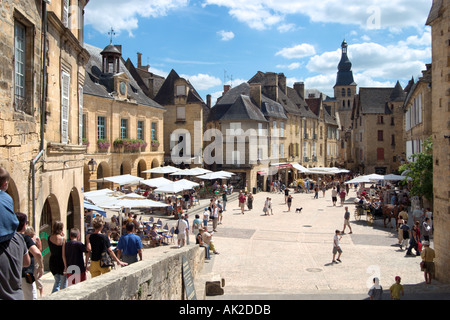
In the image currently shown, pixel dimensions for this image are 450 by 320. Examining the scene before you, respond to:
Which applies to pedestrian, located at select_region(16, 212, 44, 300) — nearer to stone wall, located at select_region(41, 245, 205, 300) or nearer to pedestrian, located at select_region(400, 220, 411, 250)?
stone wall, located at select_region(41, 245, 205, 300)

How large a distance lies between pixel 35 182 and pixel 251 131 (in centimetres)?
2964

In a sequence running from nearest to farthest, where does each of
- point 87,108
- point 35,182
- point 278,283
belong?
point 35,182
point 278,283
point 87,108

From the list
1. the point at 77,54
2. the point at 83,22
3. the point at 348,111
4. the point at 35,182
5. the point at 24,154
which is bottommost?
the point at 35,182

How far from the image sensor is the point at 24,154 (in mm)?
7578

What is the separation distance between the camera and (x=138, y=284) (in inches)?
217

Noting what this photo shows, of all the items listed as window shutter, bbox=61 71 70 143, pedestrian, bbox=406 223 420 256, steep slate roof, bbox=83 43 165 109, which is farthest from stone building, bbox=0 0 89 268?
steep slate roof, bbox=83 43 165 109

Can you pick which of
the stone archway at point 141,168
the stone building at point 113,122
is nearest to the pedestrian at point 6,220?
the stone building at point 113,122

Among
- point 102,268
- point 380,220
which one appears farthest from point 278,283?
point 380,220

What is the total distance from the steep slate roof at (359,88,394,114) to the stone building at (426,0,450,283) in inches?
1528

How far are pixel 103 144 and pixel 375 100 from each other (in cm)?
3616

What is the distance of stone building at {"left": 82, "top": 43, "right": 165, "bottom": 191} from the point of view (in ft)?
81.1

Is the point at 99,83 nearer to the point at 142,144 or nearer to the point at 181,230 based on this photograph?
the point at 142,144

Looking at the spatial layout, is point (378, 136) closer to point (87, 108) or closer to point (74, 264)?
point (87, 108)

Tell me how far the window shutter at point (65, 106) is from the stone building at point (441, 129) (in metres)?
9.89
